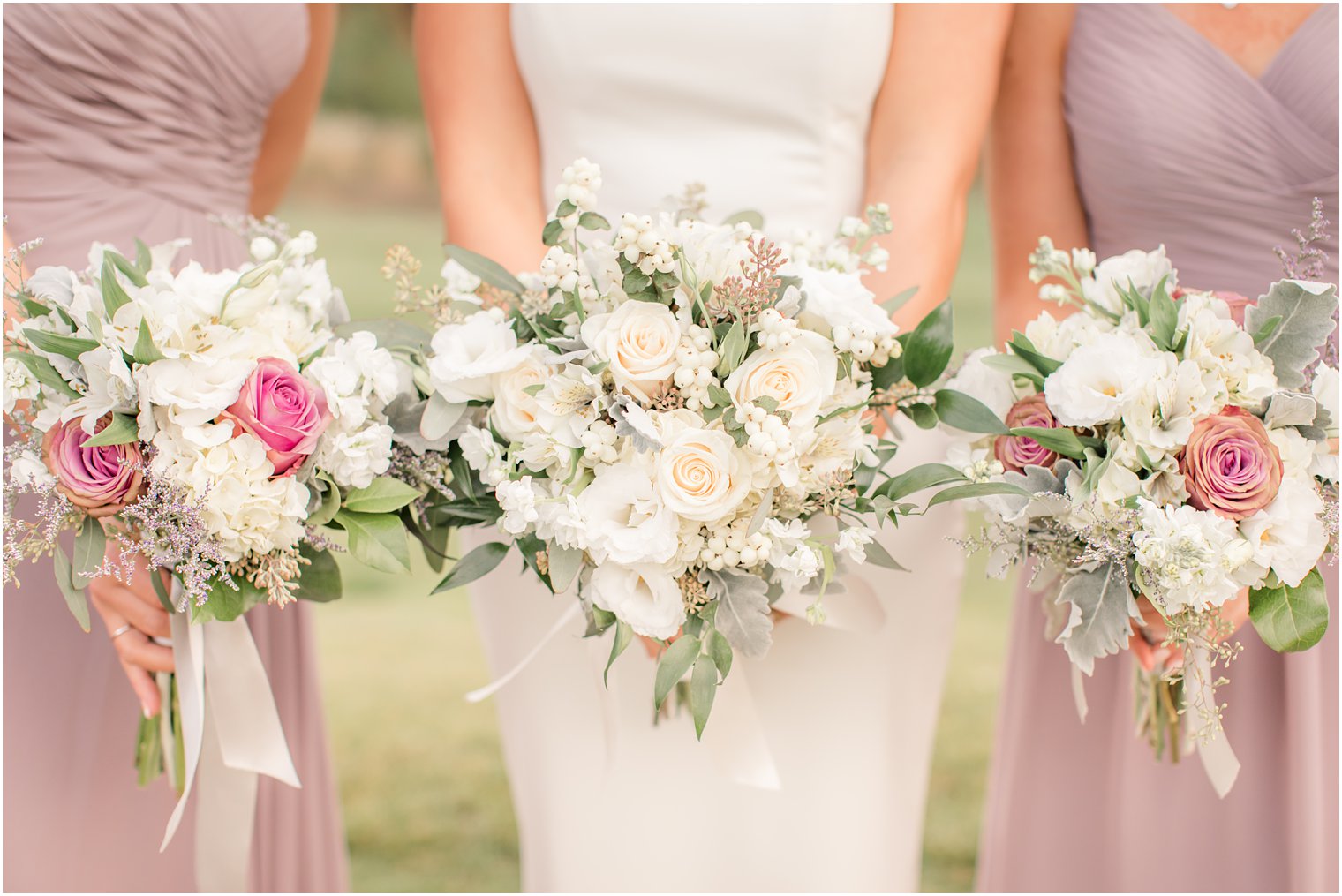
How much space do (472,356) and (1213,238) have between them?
54.3 inches

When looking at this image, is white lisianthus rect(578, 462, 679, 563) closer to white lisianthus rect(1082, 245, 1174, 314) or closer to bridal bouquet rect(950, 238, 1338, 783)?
bridal bouquet rect(950, 238, 1338, 783)

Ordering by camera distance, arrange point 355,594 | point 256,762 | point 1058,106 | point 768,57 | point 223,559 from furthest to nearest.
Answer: point 355,594
point 1058,106
point 768,57
point 256,762
point 223,559

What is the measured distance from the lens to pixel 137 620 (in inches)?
69.6

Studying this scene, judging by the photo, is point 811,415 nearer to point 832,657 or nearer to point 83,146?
point 832,657

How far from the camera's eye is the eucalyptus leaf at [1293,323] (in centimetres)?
151

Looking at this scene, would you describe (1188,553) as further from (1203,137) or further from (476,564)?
(1203,137)

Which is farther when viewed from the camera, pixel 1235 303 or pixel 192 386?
pixel 1235 303

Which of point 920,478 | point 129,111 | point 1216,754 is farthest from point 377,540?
point 1216,754

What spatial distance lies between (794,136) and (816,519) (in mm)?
A: 774

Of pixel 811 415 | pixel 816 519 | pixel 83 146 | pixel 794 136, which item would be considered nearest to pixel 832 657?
pixel 816 519

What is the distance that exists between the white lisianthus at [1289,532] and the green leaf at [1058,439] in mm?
215

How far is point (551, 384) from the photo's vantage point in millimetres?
1451

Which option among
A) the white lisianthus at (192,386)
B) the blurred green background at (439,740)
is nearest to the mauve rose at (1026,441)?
the blurred green background at (439,740)

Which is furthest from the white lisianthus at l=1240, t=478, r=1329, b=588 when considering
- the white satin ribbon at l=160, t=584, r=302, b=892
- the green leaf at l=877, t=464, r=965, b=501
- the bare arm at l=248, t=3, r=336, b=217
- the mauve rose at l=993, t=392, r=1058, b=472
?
the bare arm at l=248, t=3, r=336, b=217
